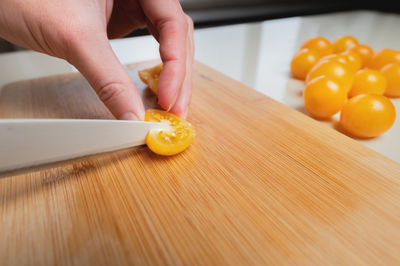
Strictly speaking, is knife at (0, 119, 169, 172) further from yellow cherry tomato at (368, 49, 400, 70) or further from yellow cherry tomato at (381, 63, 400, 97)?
yellow cherry tomato at (368, 49, 400, 70)

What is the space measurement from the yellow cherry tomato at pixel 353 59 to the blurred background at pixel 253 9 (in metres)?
1.34

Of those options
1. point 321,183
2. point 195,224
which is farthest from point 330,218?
point 195,224

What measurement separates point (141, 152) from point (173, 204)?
0.22 metres

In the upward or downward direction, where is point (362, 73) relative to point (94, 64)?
downward

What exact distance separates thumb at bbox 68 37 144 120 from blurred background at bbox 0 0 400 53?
4.87ft

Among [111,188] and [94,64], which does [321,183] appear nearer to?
[111,188]

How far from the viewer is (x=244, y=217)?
0.64m

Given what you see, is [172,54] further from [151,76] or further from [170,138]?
[170,138]

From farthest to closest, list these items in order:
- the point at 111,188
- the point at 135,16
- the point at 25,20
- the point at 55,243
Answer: the point at 135,16 < the point at 25,20 < the point at 111,188 < the point at 55,243

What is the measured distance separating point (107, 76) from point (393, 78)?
1.19 meters

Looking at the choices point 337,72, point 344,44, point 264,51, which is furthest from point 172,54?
point 344,44

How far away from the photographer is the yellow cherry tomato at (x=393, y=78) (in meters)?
1.23

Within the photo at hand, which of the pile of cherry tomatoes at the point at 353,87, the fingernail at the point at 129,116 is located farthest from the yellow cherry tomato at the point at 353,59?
the fingernail at the point at 129,116

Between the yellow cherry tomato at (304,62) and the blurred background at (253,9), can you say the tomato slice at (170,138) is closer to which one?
the yellow cherry tomato at (304,62)
